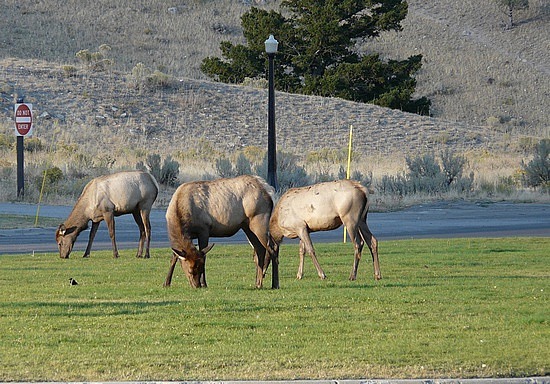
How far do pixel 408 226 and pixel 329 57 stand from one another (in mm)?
38462

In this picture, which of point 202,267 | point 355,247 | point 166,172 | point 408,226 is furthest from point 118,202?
point 166,172

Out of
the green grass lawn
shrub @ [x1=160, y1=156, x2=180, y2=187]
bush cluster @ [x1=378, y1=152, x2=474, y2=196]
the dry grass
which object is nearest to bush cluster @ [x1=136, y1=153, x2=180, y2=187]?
shrub @ [x1=160, y1=156, x2=180, y2=187]

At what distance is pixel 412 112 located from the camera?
221ft

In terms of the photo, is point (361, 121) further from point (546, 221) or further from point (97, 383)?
point (97, 383)

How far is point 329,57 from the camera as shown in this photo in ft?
220

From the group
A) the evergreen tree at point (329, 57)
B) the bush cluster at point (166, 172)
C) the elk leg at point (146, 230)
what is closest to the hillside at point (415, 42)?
the evergreen tree at point (329, 57)

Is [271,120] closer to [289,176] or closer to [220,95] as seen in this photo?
[289,176]

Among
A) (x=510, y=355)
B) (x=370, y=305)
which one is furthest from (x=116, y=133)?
(x=510, y=355)

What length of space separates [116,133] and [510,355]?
44385 millimetres

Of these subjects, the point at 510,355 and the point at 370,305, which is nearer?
the point at 510,355

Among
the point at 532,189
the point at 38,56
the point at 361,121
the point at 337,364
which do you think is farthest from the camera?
the point at 38,56

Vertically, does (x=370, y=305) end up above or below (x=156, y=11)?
below

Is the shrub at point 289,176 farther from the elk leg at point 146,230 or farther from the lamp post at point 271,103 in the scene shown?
the elk leg at point 146,230

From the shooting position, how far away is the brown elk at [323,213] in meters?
16.7
